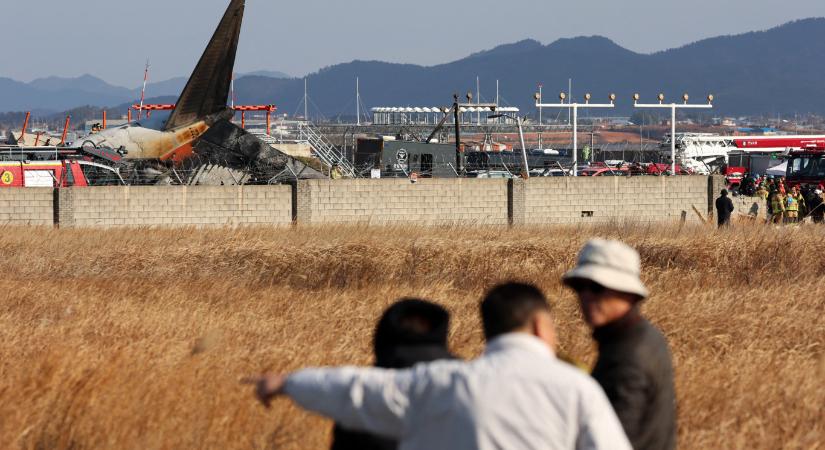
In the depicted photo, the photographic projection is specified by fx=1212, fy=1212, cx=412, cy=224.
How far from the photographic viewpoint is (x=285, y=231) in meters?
29.2

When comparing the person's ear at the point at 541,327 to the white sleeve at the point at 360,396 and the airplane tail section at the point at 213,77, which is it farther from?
the airplane tail section at the point at 213,77

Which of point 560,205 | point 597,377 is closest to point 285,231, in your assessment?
point 560,205

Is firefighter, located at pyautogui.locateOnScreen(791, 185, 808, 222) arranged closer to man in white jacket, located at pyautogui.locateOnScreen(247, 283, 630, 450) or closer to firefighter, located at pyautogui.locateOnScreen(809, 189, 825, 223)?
firefighter, located at pyautogui.locateOnScreen(809, 189, 825, 223)

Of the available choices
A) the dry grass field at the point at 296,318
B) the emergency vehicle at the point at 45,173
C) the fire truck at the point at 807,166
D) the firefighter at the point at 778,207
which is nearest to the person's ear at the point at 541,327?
the dry grass field at the point at 296,318

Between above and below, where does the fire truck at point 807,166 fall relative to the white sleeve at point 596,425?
above

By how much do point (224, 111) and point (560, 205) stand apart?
14.9 m

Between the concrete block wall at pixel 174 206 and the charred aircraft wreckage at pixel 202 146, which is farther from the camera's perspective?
the charred aircraft wreckage at pixel 202 146

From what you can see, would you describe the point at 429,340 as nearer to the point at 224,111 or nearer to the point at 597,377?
the point at 597,377

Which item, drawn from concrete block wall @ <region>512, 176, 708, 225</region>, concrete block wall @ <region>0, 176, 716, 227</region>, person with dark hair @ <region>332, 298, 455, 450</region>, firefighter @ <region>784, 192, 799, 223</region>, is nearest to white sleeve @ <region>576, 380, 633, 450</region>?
person with dark hair @ <region>332, 298, 455, 450</region>

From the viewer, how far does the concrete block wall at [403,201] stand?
3778 centimetres

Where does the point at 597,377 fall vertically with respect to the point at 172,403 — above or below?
above

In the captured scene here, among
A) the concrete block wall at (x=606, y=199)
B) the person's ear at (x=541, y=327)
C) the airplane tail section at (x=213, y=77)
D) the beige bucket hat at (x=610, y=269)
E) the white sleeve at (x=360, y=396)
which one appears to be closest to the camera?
the white sleeve at (x=360, y=396)

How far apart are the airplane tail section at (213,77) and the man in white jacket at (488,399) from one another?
41.6m

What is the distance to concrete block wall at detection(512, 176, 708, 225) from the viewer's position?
128 ft
